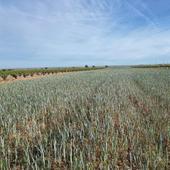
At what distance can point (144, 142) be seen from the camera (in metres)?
6.13

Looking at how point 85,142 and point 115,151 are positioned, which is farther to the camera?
point 85,142

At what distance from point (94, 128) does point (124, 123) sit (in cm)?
89

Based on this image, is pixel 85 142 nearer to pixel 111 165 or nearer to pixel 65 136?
pixel 65 136

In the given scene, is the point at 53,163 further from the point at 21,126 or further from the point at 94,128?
the point at 21,126

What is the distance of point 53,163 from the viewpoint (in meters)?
4.98

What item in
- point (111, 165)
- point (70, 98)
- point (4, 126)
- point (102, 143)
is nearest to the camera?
point (111, 165)

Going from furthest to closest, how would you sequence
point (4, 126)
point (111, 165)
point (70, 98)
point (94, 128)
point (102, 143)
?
point (70, 98)
point (4, 126)
point (94, 128)
point (102, 143)
point (111, 165)

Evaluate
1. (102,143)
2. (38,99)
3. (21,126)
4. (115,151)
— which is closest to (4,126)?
(21,126)

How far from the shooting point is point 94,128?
273 inches

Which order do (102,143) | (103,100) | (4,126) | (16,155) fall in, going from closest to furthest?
(16,155) < (102,143) < (4,126) < (103,100)

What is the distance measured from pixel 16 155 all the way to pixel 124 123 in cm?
300

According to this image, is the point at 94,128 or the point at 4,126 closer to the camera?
the point at 94,128

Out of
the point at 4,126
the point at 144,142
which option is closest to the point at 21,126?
the point at 4,126

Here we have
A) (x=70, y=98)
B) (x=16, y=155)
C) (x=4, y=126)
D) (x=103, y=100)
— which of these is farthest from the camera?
(x=70, y=98)
